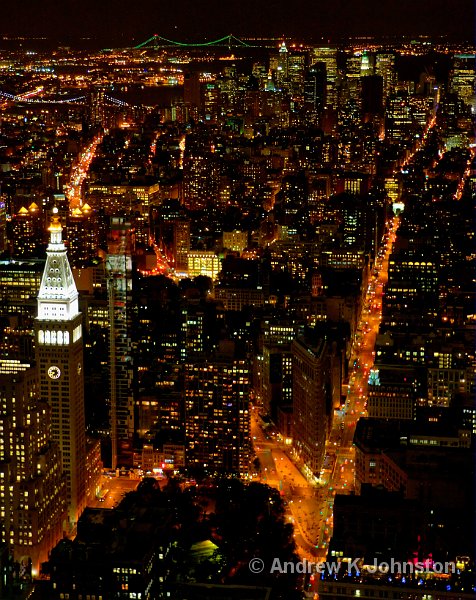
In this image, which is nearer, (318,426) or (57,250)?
(57,250)

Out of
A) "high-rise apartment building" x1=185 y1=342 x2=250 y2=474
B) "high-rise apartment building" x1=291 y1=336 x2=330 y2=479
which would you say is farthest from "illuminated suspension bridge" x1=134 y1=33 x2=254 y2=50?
"high-rise apartment building" x1=185 y1=342 x2=250 y2=474

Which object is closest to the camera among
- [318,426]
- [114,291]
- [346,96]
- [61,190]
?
[318,426]

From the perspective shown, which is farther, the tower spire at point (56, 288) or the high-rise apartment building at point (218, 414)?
the high-rise apartment building at point (218, 414)

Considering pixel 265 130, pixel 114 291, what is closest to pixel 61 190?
pixel 265 130

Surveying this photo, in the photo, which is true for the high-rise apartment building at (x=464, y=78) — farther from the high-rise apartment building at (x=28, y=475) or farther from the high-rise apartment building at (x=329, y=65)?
the high-rise apartment building at (x=28, y=475)

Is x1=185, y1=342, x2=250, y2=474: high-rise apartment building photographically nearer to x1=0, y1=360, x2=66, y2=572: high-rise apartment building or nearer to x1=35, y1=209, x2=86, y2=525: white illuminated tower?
x1=35, y1=209, x2=86, y2=525: white illuminated tower

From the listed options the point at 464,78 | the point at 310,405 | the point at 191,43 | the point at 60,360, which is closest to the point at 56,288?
the point at 60,360

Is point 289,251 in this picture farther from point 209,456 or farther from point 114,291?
point 209,456

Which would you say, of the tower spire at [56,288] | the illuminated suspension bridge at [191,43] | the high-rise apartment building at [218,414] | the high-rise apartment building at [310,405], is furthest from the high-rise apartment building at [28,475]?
the illuminated suspension bridge at [191,43]
